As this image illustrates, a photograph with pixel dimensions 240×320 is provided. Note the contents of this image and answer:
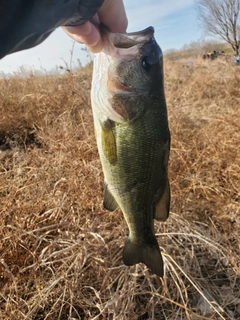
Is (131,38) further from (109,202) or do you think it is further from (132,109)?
(109,202)

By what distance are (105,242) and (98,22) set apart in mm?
1803

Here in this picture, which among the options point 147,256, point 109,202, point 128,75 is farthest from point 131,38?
point 147,256

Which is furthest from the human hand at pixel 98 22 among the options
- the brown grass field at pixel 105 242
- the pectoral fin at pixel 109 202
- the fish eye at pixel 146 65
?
the brown grass field at pixel 105 242

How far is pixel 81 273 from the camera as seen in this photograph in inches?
94.7

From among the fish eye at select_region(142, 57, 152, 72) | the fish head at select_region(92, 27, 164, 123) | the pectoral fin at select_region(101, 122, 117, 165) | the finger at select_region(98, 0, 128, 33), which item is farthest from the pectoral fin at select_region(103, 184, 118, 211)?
the finger at select_region(98, 0, 128, 33)

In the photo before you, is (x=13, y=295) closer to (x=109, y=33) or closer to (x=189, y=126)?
(x=109, y=33)

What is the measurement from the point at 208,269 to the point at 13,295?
5.11ft

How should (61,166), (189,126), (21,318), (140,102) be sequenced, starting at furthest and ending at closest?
(189,126), (61,166), (21,318), (140,102)

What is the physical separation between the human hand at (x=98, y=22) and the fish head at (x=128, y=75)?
0.31ft

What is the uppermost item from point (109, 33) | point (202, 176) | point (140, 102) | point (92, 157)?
point (109, 33)

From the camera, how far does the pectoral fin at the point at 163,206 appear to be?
160 cm

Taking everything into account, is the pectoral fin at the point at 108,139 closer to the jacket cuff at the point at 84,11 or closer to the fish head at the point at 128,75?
the fish head at the point at 128,75

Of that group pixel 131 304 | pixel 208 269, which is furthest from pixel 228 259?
pixel 131 304

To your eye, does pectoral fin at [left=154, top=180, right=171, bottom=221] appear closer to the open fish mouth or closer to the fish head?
the fish head
